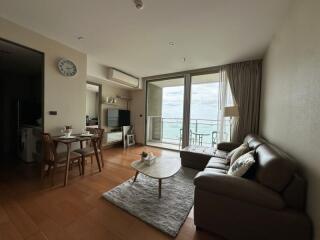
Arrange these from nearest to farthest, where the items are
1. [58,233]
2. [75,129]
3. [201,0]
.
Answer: [58,233] < [201,0] < [75,129]

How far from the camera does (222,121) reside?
370cm

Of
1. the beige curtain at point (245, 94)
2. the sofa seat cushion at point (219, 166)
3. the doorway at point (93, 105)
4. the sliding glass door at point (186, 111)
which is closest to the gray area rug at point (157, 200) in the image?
the sofa seat cushion at point (219, 166)

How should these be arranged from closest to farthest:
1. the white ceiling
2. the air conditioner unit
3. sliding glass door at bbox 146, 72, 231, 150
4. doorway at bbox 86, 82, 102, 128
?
the white ceiling → the air conditioner unit → sliding glass door at bbox 146, 72, 231, 150 → doorway at bbox 86, 82, 102, 128

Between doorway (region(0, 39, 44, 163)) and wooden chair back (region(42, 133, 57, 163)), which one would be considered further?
doorway (region(0, 39, 44, 163))

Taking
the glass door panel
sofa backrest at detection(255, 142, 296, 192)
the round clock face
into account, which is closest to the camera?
sofa backrest at detection(255, 142, 296, 192)

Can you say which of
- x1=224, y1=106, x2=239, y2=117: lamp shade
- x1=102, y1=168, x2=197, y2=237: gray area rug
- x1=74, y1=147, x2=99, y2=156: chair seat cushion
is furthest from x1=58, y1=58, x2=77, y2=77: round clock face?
x1=224, y1=106, x2=239, y2=117: lamp shade

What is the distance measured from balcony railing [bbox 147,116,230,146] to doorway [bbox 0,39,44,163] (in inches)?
137

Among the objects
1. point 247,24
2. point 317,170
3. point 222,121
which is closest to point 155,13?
point 247,24

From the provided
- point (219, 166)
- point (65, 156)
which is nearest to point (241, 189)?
point (219, 166)

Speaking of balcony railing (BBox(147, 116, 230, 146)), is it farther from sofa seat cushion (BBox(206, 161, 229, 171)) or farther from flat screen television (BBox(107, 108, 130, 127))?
sofa seat cushion (BBox(206, 161, 229, 171))

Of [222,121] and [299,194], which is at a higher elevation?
[222,121]

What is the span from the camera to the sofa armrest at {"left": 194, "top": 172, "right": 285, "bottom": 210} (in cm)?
118

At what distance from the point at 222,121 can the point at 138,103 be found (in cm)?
305

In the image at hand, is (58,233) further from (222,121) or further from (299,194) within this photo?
(222,121)
